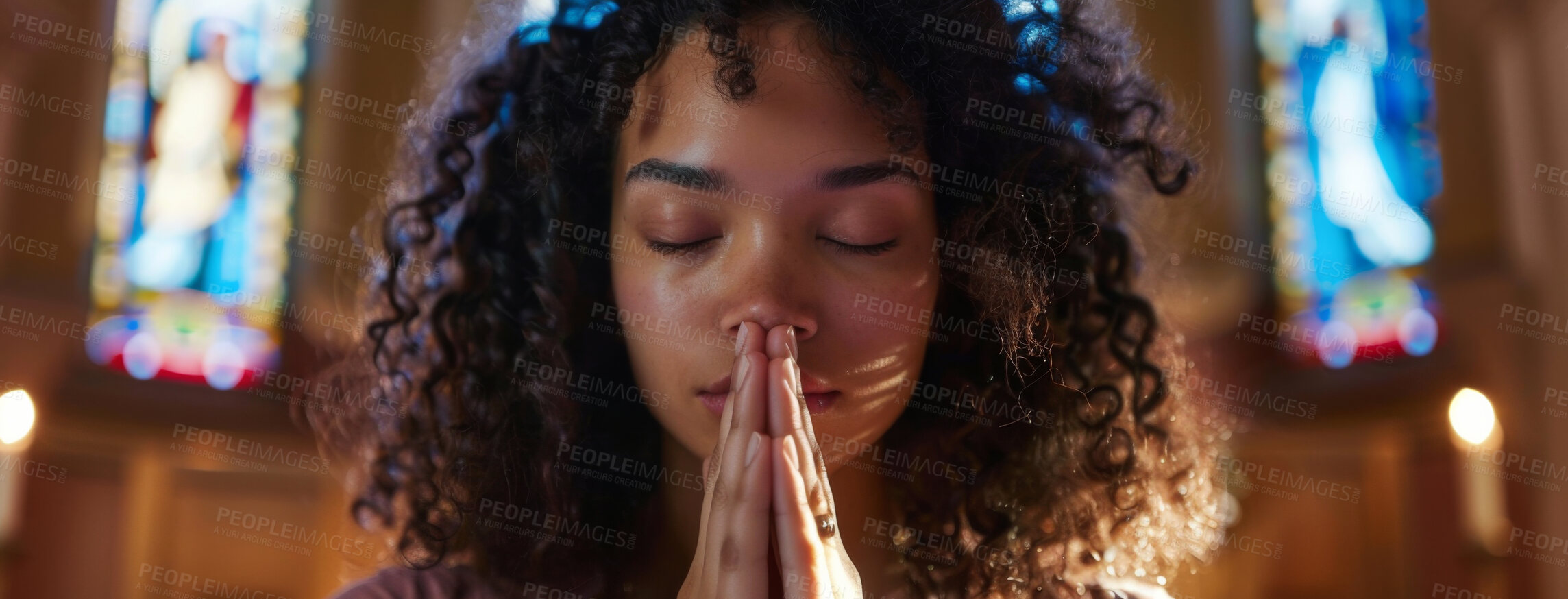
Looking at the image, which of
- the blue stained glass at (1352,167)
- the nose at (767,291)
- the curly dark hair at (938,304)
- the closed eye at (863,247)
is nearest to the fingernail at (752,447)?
the nose at (767,291)

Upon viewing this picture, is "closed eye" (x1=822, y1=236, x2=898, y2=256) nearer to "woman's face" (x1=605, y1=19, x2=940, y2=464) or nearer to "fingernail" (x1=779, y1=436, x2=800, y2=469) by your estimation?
"woman's face" (x1=605, y1=19, x2=940, y2=464)

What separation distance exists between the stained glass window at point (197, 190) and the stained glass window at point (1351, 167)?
131 inches

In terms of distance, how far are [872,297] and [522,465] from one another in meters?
0.55

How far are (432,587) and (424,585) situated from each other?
0.04 ft

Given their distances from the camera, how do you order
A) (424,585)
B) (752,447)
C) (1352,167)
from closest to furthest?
(752,447) → (424,585) → (1352,167)

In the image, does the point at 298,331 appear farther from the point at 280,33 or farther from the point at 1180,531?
the point at 1180,531

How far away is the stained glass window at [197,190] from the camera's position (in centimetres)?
321

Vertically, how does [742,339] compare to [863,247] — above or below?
below

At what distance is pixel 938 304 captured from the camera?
134 centimetres

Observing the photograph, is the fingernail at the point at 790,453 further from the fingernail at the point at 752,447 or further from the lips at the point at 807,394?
the lips at the point at 807,394

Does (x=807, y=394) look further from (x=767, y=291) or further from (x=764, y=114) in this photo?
(x=764, y=114)

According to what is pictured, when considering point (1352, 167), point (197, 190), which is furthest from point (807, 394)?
point (197, 190)

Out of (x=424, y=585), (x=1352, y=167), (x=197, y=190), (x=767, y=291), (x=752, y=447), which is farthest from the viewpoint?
(x=197, y=190)

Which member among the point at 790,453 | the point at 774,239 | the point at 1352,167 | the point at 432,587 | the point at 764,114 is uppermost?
the point at 1352,167
